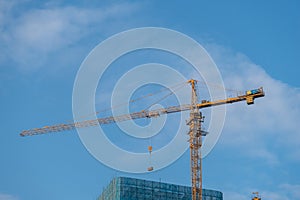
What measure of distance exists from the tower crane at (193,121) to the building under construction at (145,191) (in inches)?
363

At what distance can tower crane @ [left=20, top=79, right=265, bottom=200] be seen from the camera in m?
90.4

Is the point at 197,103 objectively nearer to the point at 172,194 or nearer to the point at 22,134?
the point at 172,194

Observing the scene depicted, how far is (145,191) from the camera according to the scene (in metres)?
102

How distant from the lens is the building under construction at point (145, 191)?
327ft

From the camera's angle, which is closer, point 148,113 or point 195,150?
point 195,150

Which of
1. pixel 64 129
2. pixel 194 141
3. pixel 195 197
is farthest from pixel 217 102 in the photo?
pixel 64 129

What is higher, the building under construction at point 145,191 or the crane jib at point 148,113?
the crane jib at point 148,113

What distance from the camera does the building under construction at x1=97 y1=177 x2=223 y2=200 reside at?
99.8m

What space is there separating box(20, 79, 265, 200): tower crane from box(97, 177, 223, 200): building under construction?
9.21m

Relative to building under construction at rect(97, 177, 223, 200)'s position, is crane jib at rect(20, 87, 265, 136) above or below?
above

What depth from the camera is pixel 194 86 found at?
328 feet

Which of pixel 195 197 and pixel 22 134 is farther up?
pixel 22 134

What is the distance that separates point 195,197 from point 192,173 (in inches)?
201

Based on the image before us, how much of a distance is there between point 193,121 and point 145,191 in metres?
18.3
